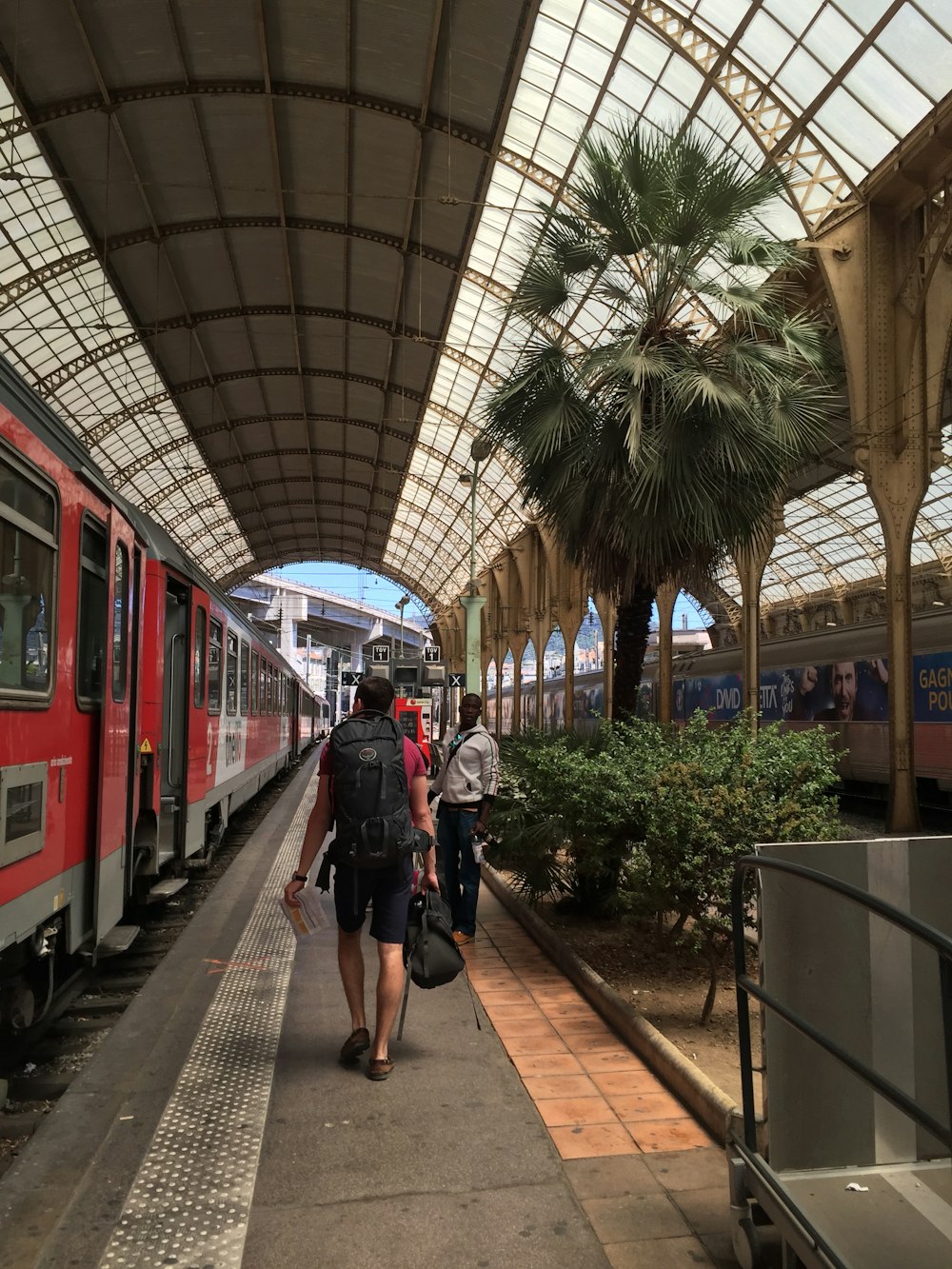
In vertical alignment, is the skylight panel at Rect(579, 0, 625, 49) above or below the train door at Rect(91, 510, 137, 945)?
above

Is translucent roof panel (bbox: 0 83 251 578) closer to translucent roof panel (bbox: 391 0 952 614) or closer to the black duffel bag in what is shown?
translucent roof panel (bbox: 391 0 952 614)

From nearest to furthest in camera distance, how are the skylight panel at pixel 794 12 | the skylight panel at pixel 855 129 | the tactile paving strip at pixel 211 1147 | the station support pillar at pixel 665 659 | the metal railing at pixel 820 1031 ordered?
the metal railing at pixel 820 1031 → the tactile paving strip at pixel 211 1147 → the skylight panel at pixel 794 12 → the skylight panel at pixel 855 129 → the station support pillar at pixel 665 659

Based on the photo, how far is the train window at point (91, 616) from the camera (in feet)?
17.0

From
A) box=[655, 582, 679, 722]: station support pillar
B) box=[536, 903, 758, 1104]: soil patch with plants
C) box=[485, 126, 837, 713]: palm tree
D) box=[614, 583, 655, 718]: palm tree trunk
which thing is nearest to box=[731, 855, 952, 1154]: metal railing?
box=[536, 903, 758, 1104]: soil patch with plants

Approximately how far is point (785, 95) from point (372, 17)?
25.1ft

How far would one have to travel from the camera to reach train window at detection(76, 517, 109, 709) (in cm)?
518

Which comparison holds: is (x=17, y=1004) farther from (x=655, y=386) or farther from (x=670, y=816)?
(x=655, y=386)

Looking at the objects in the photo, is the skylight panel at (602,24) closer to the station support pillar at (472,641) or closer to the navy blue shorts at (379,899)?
the station support pillar at (472,641)

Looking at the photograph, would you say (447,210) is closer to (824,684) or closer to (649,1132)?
(824,684)

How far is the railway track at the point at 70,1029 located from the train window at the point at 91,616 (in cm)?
184

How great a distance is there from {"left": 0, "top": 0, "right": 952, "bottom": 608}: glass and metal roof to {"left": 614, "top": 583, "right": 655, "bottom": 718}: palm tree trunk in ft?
15.4

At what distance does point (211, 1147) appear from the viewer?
3.83m

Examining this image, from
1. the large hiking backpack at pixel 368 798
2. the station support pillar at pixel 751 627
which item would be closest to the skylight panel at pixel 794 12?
the station support pillar at pixel 751 627

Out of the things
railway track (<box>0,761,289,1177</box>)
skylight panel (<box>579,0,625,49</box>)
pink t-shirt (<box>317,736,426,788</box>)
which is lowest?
railway track (<box>0,761,289,1177</box>)
